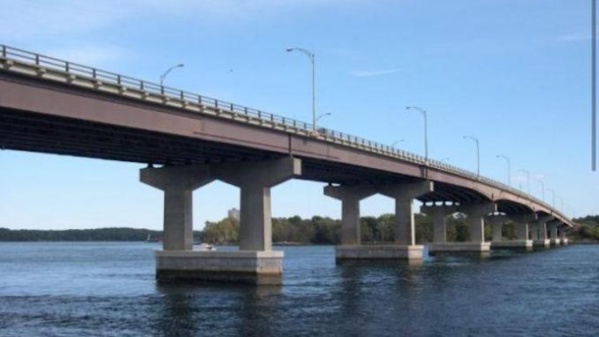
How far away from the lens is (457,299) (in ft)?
176

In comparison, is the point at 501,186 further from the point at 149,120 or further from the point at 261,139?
the point at 149,120

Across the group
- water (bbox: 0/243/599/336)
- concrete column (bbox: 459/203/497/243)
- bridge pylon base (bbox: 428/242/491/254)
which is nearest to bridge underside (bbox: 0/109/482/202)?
water (bbox: 0/243/599/336)

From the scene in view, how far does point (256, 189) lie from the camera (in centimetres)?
7238

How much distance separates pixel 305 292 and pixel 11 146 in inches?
1016

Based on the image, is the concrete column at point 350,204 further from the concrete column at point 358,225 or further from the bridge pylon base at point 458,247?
the bridge pylon base at point 458,247

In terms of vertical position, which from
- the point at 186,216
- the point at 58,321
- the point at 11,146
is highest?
the point at 11,146

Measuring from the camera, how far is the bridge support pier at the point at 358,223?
373ft

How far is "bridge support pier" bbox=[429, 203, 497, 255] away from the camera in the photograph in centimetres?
15750

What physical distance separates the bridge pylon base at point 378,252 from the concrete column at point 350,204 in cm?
139

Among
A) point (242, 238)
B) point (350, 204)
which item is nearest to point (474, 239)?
point (350, 204)

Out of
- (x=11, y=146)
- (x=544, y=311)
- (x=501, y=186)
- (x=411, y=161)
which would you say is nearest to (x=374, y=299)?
(x=544, y=311)

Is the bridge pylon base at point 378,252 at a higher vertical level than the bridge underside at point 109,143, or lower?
lower

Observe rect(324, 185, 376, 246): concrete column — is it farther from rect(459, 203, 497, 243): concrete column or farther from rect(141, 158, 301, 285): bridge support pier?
rect(459, 203, 497, 243): concrete column

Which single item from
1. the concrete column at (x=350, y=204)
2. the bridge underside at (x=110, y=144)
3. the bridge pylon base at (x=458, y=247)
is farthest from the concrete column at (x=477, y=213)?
the bridge underside at (x=110, y=144)
